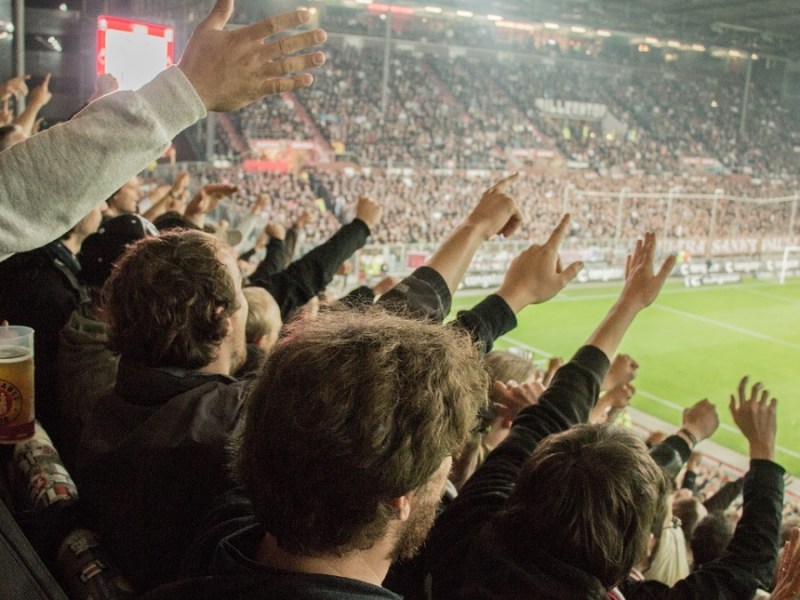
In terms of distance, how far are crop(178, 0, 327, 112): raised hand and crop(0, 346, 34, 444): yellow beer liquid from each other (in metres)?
0.84

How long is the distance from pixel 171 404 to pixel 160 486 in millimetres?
152

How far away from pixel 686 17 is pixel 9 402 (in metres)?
26.7

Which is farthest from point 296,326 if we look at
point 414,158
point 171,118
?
point 414,158

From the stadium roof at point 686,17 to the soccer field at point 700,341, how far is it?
8808 millimetres

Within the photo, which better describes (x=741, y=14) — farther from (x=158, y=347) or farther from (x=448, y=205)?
(x=158, y=347)

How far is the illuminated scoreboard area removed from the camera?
20.0ft

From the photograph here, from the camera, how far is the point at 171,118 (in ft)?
3.32

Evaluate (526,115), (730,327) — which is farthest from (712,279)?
(526,115)

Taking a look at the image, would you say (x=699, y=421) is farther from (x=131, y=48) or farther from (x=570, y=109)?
(x=570, y=109)

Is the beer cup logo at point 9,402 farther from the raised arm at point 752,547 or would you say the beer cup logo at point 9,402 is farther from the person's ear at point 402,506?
the raised arm at point 752,547

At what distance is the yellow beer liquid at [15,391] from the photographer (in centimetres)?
163

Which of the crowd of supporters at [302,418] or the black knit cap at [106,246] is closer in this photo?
the crowd of supporters at [302,418]

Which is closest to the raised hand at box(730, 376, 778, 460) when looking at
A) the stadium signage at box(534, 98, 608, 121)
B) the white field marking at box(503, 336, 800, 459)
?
the white field marking at box(503, 336, 800, 459)

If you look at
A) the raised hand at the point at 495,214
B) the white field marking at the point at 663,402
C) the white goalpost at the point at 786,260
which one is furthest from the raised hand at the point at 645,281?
the white goalpost at the point at 786,260
